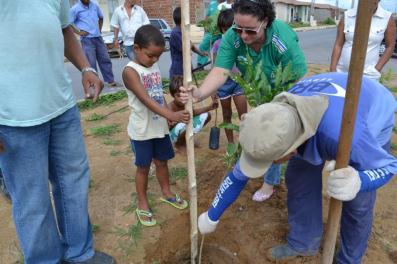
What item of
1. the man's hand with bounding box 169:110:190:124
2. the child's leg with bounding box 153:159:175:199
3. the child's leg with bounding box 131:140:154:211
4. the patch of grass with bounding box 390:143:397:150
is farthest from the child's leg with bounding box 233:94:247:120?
the patch of grass with bounding box 390:143:397:150

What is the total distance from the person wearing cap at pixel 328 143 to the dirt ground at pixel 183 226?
0.60 m

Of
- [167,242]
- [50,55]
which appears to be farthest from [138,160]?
[50,55]

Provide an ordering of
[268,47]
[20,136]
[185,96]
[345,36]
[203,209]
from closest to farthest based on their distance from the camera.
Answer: [20,136], [185,96], [268,47], [203,209], [345,36]

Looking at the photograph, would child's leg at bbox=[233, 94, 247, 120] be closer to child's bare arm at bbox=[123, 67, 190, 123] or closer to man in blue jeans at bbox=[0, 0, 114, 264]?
child's bare arm at bbox=[123, 67, 190, 123]

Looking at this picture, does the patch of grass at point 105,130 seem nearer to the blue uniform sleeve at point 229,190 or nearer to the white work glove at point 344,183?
the blue uniform sleeve at point 229,190

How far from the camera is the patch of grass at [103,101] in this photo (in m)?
6.04

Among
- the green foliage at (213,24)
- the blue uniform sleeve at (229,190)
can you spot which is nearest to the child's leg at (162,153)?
the blue uniform sleeve at (229,190)

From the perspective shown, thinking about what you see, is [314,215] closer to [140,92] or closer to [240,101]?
[140,92]

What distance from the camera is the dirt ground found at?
8.17ft

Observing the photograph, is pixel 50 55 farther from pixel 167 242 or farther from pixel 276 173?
pixel 276 173

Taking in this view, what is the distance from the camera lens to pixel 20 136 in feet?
5.61

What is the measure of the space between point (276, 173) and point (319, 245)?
0.72 metres

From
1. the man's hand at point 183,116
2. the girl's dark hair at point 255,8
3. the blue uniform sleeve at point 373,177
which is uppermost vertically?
the girl's dark hair at point 255,8

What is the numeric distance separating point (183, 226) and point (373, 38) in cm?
241
